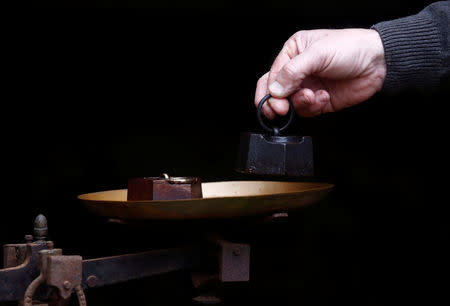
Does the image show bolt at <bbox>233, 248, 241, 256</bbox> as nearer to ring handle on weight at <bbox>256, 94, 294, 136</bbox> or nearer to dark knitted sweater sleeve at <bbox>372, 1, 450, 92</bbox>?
ring handle on weight at <bbox>256, 94, 294, 136</bbox>

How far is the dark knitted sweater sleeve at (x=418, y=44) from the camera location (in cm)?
192

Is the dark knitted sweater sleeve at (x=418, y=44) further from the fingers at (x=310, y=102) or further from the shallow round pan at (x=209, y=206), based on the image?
the shallow round pan at (x=209, y=206)

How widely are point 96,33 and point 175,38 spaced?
9.6 inches

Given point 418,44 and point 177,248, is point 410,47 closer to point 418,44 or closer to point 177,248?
point 418,44

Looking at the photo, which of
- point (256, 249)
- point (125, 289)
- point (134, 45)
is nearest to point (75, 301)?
point (125, 289)

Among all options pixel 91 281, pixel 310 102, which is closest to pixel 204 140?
pixel 310 102

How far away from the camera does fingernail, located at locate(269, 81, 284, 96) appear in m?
1.80

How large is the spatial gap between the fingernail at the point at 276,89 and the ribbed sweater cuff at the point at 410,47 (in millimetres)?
310

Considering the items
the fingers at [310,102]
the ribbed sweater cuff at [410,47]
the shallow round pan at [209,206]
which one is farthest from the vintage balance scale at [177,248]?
the ribbed sweater cuff at [410,47]

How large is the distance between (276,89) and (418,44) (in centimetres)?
40

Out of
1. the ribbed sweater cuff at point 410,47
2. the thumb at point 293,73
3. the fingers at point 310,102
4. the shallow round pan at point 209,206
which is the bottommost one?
the shallow round pan at point 209,206

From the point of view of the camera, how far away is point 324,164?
2.59 m

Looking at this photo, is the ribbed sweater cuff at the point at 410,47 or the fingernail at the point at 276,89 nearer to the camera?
the fingernail at the point at 276,89

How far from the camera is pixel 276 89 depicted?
1.80m
